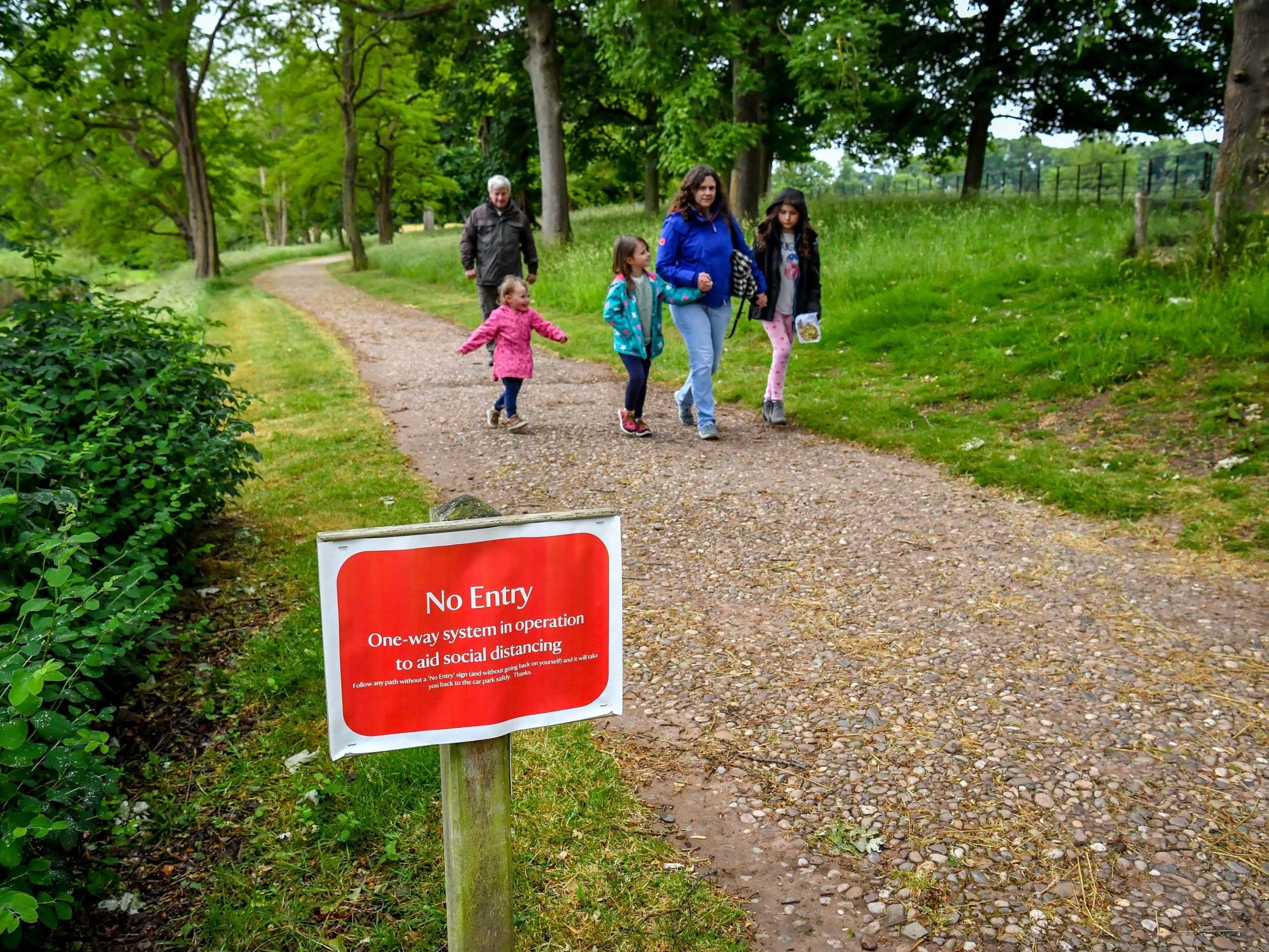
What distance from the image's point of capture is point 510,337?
827 centimetres

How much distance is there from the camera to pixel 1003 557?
5.43 meters

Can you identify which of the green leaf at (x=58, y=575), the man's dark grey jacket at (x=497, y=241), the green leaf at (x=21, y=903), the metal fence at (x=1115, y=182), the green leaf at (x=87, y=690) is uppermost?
the metal fence at (x=1115, y=182)

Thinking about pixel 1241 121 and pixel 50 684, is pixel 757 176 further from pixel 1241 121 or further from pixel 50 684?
pixel 50 684

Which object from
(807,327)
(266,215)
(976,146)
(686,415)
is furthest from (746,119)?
(266,215)

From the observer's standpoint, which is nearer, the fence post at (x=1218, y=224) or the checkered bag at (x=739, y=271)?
the checkered bag at (x=739, y=271)

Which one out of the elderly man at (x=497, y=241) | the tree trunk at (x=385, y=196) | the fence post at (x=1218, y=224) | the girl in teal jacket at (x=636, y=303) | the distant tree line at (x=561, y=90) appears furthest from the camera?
the tree trunk at (x=385, y=196)

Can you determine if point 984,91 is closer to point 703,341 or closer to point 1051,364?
point 1051,364

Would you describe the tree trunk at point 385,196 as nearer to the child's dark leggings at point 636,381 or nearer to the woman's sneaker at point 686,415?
the woman's sneaker at point 686,415

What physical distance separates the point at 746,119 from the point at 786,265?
1139cm

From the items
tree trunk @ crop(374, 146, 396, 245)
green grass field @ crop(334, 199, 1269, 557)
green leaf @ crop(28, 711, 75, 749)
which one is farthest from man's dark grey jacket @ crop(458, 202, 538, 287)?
tree trunk @ crop(374, 146, 396, 245)

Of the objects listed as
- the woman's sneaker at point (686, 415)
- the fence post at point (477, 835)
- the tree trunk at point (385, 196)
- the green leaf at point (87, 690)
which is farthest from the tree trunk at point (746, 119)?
the tree trunk at point (385, 196)

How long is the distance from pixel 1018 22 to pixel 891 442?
18336mm

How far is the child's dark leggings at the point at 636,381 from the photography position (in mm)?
7945

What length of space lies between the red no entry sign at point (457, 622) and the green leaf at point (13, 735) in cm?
95
